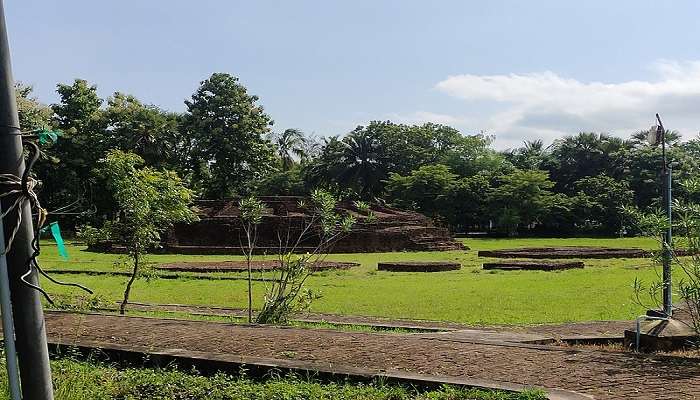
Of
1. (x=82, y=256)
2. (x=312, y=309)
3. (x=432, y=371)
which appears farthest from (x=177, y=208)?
(x=82, y=256)

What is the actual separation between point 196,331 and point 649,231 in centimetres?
487

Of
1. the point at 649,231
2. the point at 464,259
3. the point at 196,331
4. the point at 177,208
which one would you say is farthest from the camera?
the point at 464,259

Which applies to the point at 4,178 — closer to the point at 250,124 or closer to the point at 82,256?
the point at 82,256

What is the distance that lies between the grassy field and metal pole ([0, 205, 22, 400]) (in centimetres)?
728

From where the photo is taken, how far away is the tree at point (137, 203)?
10789mm

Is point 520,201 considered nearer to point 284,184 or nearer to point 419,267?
point 284,184

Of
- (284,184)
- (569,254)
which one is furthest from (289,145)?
(569,254)

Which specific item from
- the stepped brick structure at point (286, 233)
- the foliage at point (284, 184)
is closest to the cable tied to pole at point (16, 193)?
the stepped brick structure at point (286, 233)

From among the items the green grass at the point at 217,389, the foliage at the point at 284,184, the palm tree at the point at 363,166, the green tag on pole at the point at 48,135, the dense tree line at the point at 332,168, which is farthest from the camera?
the foliage at the point at 284,184

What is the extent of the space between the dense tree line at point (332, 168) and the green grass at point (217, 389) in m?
32.6

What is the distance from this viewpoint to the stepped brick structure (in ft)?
103

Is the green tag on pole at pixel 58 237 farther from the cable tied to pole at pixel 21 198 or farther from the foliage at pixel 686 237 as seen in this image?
the foliage at pixel 686 237

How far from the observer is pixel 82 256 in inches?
1045

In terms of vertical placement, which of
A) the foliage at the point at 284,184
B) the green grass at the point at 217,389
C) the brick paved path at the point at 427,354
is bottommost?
the green grass at the point at 217,389
